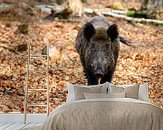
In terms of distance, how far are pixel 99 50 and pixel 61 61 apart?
78 cm

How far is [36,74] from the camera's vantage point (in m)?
5.14

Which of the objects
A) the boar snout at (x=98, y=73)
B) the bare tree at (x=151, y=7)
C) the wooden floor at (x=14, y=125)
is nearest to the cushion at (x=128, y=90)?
the boar snout at (x=98, y=73)

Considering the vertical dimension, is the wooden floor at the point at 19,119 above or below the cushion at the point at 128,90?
below

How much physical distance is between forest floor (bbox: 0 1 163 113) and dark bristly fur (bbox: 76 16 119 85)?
359 mm

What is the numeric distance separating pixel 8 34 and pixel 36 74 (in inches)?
32.5

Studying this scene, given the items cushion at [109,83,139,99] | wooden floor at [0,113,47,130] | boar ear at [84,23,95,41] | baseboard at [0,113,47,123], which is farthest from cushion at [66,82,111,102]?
boar ear at [84,23,95,41]

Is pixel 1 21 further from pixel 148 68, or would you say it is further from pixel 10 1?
pixel 148 68

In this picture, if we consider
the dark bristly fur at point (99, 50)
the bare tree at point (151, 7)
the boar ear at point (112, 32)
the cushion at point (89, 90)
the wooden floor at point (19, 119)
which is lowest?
the wooden floor at point (19, 119)

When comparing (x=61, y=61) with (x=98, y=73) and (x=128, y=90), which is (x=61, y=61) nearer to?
(x=98, y=73)

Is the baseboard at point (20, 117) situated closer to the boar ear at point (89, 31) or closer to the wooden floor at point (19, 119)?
the wooden floor at point (19, 119)

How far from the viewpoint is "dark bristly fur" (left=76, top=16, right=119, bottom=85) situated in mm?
4586

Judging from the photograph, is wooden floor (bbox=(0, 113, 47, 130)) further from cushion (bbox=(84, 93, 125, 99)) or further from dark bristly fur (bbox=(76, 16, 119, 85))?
cushion (bbox=(84, 93, 125, 99))

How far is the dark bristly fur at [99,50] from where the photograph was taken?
459cm

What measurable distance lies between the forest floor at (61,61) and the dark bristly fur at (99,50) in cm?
36
